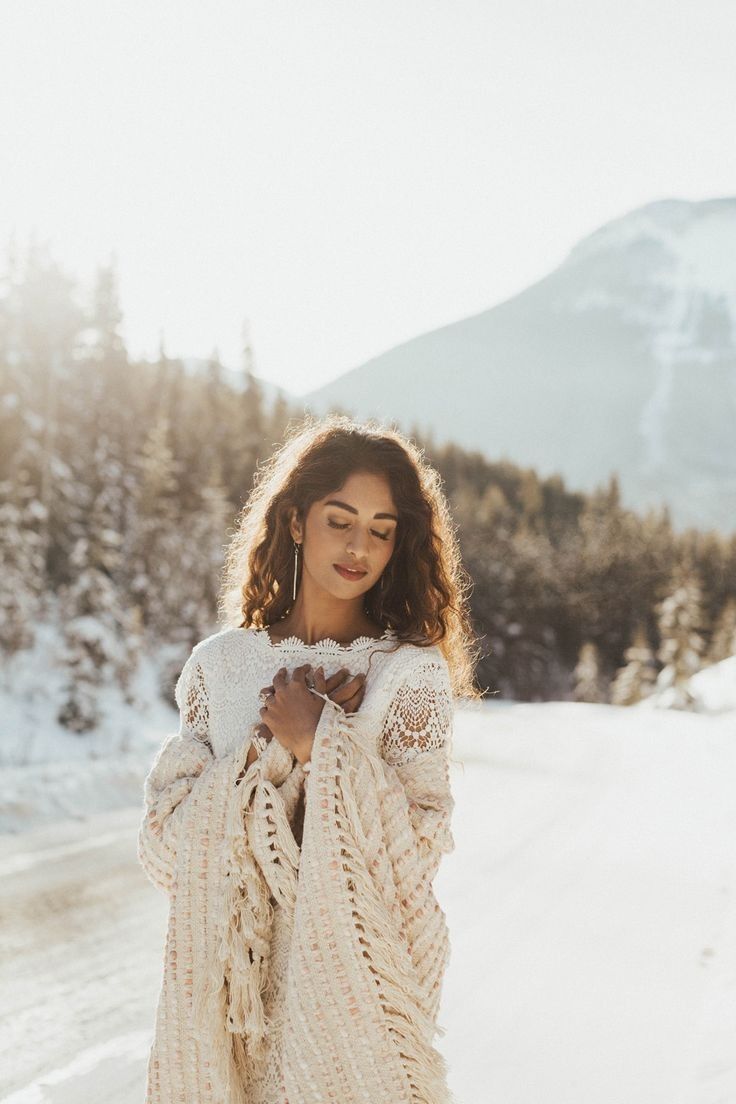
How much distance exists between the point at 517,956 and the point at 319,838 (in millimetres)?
4485

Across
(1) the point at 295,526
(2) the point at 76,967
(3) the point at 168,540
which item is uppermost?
(1) the point at 295,526

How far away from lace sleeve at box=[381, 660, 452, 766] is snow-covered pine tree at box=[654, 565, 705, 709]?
3662cm

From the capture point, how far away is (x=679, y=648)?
4050 centimetres

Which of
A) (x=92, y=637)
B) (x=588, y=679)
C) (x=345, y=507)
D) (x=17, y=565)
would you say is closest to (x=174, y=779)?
(x=345, y=507)

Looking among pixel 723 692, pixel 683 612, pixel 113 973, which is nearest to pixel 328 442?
pixel 113 973

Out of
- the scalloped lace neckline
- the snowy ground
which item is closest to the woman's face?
the scalloped lace neckline

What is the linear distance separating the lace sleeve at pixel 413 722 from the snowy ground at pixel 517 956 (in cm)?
10

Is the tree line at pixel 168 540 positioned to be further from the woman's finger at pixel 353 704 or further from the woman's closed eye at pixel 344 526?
the woman's finger at pixel 353 704

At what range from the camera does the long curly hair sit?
262 centimetres

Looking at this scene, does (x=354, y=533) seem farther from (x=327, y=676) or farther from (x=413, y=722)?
(x=413, y=722)

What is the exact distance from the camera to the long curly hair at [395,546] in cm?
262

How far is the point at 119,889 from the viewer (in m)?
7.14

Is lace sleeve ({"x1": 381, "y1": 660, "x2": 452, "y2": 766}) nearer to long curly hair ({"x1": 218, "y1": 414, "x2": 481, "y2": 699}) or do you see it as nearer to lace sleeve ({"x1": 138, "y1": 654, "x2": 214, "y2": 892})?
long curly hair ({"x1": 218, "y1": 414, "x2": 481, "y2": 699})

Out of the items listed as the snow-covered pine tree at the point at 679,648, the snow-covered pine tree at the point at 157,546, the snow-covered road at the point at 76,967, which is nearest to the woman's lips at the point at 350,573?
the snow-covered road at the point at 76,967
